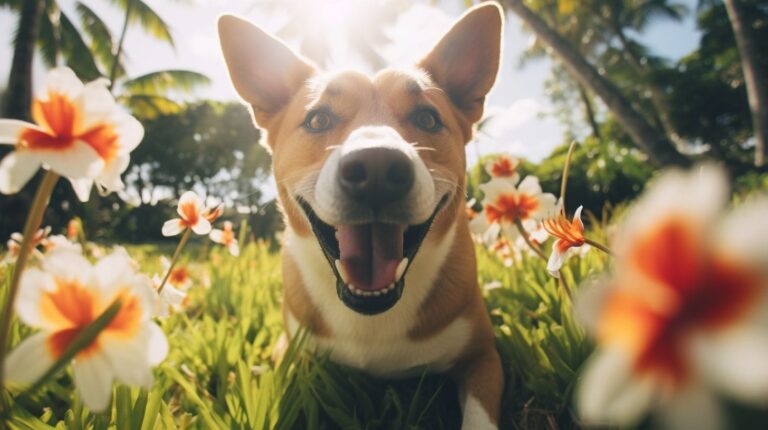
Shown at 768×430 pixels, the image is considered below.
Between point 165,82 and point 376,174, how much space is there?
15443mm

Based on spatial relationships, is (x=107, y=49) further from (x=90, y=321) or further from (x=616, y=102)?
(x=90, y=321)

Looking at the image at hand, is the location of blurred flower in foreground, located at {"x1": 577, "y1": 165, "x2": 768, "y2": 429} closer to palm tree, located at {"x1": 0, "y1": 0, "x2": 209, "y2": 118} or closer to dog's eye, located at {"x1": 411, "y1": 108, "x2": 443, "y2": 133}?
dog's eye, located at {"x1": 411, "y1": 108, "x2": 443, "y2": 133}

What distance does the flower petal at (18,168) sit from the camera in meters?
0.60

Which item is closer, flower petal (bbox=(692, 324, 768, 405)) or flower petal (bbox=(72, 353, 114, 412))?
flower petal (bbox=(692, 324, 768, 405))

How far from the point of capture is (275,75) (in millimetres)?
2328

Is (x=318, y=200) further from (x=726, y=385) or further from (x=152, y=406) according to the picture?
(x=726, y=385)

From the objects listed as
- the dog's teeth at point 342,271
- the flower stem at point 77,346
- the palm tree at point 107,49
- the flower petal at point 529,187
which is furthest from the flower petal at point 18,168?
the palm tree at point 107,49

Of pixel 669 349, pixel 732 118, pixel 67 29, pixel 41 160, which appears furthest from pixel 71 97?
pixel 732 118

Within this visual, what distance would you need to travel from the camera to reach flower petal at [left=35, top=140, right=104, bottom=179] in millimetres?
598

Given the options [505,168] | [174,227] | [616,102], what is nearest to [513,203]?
[505,168]

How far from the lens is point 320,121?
2049 millimetres

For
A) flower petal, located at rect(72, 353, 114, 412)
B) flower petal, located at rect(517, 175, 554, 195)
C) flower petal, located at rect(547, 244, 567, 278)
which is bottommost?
flower petal, located at rect(517, 175, 554, 195)

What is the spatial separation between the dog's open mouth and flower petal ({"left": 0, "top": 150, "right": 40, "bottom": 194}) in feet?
3.55

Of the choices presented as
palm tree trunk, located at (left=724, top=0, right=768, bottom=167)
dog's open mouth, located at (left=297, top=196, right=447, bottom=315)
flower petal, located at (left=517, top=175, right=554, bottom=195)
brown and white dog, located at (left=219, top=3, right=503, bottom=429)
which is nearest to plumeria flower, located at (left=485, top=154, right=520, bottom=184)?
brown and white dog, located at (left=219, top=3, right=503, bottom=429)
